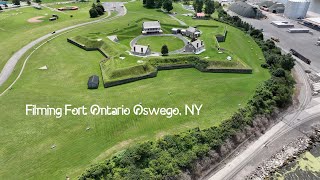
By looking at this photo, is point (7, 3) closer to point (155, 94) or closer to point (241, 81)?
point (155, 94)

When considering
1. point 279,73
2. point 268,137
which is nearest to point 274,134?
point 268,137

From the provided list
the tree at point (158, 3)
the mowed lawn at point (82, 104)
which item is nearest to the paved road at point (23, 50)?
the mowed lawn at point (82, 104)

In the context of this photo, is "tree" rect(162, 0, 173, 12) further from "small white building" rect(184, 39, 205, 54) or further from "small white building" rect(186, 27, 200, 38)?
"small white building" rect(184, 39, 205, 54)

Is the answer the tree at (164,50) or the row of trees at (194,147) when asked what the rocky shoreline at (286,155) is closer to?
the row of trees at (194,147)

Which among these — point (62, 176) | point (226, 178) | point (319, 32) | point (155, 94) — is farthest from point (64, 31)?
point (319, 32)

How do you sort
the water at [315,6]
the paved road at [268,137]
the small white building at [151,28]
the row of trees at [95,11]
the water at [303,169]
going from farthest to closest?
1. the water at [315,6]
2. the row of trees at [95,11]
3. the small white building at [151,28]
4. the water at [303,169]
5. the paved road at [268,137]

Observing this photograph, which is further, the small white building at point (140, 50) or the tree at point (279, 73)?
the small white building at point (140, 50)

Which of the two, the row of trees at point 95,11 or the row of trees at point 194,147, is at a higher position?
the row of trees at point 95,11
